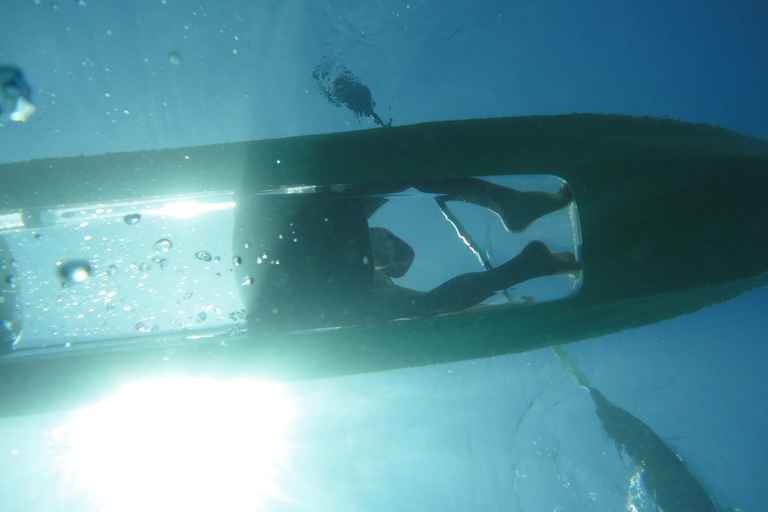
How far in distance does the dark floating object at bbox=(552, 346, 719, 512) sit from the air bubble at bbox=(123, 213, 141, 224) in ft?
30.5

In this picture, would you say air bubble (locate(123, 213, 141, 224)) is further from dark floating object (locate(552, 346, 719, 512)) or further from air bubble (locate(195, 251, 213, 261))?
dark floating object (locate(552, 346, 719, 512))

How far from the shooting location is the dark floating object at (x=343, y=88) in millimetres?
3502

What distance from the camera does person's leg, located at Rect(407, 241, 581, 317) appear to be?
8.18 feet

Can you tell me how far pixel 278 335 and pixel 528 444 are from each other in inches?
320

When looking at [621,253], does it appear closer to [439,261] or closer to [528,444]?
[439,261]

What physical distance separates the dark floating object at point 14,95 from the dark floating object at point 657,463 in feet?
34.0

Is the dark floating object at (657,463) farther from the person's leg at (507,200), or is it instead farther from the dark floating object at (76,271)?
the dark floating object at (76,271)

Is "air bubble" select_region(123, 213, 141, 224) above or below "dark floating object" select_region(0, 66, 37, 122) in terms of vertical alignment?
below

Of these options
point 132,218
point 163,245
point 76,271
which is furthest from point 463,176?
point 76,271

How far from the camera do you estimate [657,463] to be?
721cm

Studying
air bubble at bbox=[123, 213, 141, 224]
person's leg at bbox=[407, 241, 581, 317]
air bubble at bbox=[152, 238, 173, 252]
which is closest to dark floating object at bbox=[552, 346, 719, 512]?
person's leg at bbox=[407, 241, 581, 317]

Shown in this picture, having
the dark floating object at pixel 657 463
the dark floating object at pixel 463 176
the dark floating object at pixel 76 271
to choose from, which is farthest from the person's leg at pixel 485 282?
the dark floating object at pixel 657 463

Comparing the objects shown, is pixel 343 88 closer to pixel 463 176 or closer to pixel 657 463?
pixel 463 176

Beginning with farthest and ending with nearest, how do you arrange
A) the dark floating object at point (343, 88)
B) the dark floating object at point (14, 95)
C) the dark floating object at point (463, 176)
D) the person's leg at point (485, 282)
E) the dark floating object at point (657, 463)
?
1. the dark floating object at point (657, 463)
2. the dark floating object at point (343, 88)
3. the person's leg at point (485, 282)
4. the dark floating object at point (463, 176)
5. the dark floating object at point (14, 95)
